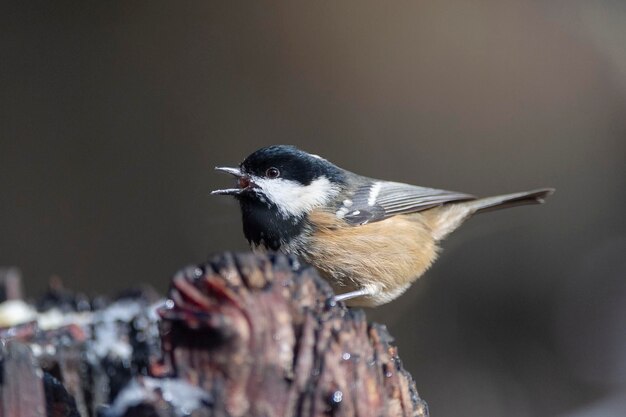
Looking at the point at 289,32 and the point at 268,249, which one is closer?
the point at 268,249

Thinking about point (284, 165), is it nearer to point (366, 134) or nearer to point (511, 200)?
point (511, 200)

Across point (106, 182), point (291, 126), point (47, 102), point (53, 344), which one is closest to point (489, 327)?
point (291, 126)

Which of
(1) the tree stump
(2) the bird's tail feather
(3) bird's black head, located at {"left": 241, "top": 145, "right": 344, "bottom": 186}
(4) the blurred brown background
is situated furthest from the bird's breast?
(4) the blurred brown background

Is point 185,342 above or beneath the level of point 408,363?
above

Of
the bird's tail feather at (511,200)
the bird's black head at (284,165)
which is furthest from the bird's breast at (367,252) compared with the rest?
the bird's tail feather at (511,200)

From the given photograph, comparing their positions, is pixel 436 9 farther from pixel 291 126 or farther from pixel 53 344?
pixel 53 344

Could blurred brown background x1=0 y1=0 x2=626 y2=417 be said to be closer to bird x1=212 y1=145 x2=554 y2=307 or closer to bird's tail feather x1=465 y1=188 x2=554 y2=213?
bird's tail feather x1=465 y1=188 x2=554 y2=213
